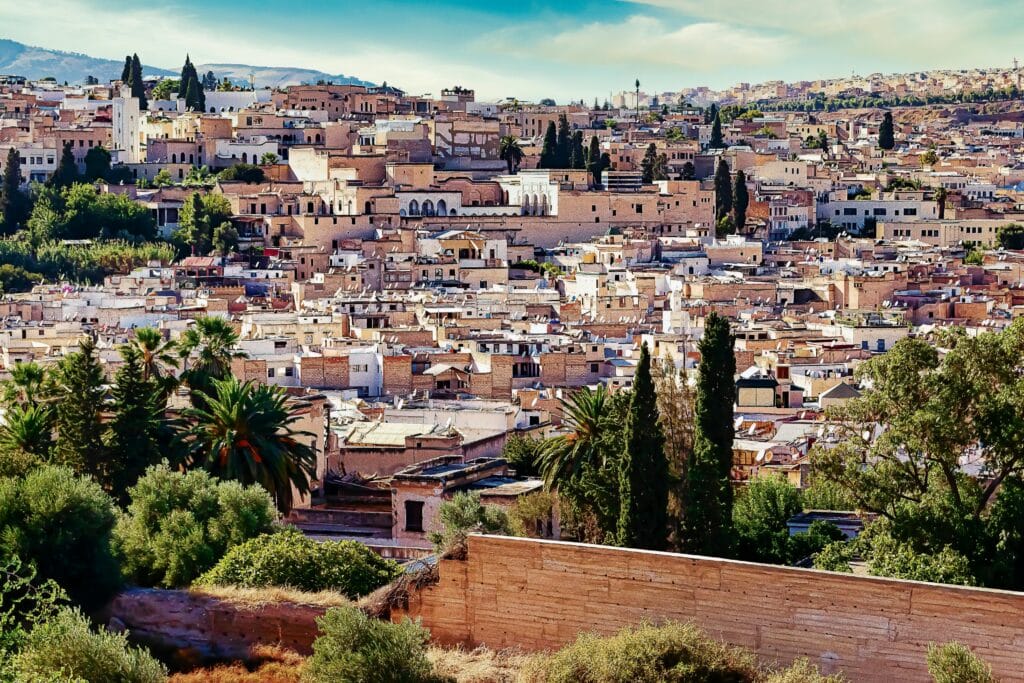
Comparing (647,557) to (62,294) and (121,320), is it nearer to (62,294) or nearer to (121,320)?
(121,320)

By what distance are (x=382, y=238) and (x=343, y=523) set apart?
1088 inches

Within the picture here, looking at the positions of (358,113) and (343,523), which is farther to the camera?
(358,113)

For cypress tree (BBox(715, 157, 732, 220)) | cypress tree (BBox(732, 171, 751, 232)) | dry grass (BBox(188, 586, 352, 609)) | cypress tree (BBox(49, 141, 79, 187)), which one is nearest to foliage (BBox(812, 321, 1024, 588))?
dry grass (BBox(188, 586, 352, 609))

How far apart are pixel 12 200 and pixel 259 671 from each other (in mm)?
36762

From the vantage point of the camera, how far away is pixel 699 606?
10.6 metres

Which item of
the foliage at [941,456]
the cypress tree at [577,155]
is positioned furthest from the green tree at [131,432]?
the cypress tree at [577,155]

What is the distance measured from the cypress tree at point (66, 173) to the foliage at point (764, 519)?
3496 cm

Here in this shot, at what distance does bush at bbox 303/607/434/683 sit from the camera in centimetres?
1059

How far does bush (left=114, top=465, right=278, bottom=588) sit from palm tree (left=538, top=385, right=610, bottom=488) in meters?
2.25

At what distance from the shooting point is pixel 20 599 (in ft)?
37.4

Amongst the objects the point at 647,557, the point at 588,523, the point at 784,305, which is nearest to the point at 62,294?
the point at 784,305

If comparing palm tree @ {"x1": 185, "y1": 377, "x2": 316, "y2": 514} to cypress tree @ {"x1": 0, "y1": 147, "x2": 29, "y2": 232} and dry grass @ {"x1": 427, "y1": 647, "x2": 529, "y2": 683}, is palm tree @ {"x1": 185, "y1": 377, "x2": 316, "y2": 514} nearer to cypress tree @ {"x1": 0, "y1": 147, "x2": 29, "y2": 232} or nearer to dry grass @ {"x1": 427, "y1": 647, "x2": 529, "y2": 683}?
dry grass @ {"x1": 427, "y1": 647, "x2": 529, "y2": 683}

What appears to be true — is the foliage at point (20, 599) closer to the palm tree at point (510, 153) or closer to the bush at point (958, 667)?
the bush at point (958, 667)

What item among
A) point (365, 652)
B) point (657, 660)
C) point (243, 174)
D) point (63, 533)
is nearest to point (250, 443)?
point (63, 533)
